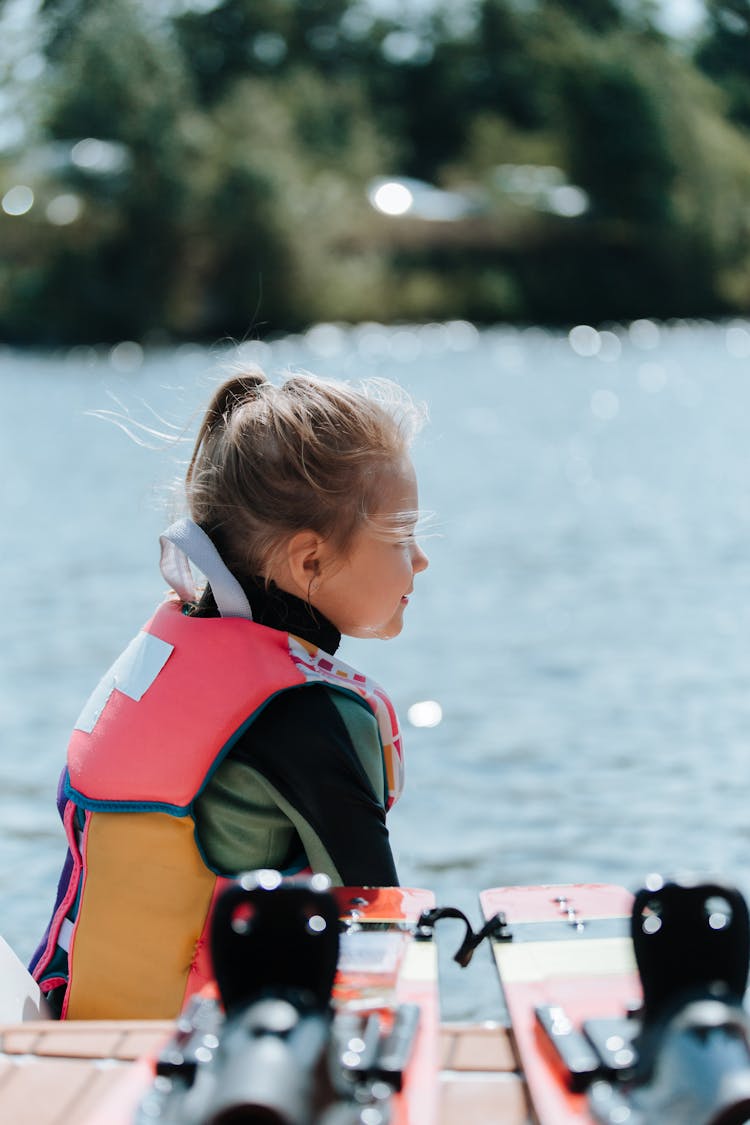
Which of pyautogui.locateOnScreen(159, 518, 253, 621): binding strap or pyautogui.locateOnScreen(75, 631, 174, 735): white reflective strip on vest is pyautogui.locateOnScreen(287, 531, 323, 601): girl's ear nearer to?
pyautogui.locateOnScreen(159, 518, 253, 621): binding strap

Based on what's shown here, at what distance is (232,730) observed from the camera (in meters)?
1.67

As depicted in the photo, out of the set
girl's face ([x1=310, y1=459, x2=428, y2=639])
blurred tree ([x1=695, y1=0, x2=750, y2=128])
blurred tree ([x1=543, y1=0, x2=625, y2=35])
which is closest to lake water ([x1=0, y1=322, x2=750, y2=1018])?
girl's face ([x1=310, y1=459, x2=428, y2=639])

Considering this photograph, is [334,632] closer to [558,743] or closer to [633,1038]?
[633,1038]

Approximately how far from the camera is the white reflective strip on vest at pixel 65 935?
175cm

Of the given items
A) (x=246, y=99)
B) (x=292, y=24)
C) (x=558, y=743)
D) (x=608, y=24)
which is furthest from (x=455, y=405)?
(x=292, y=24)

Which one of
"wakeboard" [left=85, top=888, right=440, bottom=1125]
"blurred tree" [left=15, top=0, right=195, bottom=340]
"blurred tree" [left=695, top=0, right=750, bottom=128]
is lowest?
"wakeboard" [left=85, top=888, right=440, bottom=1125]

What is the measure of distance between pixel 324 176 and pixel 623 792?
31269 millimetres

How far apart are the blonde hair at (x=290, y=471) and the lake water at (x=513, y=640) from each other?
229 mm

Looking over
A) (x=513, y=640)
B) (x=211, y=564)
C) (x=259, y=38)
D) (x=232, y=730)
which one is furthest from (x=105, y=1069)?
(x=259, y=38)

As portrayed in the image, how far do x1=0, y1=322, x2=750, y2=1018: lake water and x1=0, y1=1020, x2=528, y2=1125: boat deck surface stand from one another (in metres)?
0.87

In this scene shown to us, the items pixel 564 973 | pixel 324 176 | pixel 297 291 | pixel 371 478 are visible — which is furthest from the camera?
pixel 324 176

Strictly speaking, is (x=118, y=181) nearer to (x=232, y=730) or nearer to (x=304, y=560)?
(x=304, y=560)

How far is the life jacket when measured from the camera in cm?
167

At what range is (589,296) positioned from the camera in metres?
36.5
